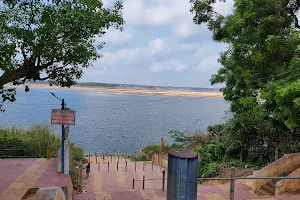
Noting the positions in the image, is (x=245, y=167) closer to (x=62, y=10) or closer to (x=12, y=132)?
(x=62, y=10)

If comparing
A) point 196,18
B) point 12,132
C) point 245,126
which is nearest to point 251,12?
point 196,18

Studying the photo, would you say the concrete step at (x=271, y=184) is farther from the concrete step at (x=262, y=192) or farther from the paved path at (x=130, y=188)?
the paved path at (x=130, y=188)

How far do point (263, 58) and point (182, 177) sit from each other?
8886 millimetres

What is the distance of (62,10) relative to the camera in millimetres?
6215

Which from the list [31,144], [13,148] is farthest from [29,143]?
[13,148]

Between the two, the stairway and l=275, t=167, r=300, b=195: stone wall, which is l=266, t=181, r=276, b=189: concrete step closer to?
the stairway

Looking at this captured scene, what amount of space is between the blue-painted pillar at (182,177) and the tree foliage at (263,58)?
5486mm

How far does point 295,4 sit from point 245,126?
22.0 feet

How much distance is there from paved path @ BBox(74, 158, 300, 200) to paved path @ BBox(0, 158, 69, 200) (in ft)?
3.90

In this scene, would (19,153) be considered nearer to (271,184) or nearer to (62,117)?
(62,117)

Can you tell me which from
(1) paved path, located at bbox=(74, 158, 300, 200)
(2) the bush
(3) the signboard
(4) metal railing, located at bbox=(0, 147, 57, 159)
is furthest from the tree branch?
(2) the bush

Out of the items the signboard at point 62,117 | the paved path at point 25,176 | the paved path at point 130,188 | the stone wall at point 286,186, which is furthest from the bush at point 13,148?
the stone wall at point 286,186

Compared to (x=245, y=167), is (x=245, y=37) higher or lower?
higher

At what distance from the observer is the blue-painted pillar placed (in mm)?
2357
